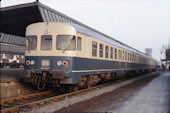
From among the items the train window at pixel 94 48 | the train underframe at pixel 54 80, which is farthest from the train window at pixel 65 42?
the train window at pixel 94 48

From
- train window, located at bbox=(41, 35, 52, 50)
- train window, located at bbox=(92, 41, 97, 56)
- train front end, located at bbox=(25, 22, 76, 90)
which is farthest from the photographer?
train window, located at bbox=(92, 41, 97, 56)

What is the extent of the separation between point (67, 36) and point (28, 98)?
3.34 metres

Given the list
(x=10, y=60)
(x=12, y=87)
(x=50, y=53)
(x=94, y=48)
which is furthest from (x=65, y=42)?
(x=10, y=60)

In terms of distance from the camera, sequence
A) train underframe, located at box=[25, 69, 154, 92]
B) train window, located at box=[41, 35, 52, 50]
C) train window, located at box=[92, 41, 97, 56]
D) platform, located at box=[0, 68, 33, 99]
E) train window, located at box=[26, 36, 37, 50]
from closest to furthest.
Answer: platform, located at box=[0, 68, 33, 99] → train underframe, located at box=[25, 69, 154, 92] → train window, located at box=[41, 35, 52, 50] → train window, located at box=[26, 36, 37, 50] → train window, located at box=[92, 41, 97, 56]

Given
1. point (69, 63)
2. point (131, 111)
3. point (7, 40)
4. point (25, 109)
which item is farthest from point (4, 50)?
point (131, 111)

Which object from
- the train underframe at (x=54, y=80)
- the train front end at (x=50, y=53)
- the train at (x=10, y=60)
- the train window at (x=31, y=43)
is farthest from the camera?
the train at (x=10, y=60)

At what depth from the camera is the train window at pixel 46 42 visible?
373 inches

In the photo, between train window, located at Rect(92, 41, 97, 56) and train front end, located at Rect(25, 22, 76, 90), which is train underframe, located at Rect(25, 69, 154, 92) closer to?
train front end, located at Rect(25, 22, 76, 90)

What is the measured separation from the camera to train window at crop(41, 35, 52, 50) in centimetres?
946

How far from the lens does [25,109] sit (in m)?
6.59

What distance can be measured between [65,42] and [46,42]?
0.99 metres

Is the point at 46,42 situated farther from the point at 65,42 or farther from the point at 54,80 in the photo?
the point at 54,80

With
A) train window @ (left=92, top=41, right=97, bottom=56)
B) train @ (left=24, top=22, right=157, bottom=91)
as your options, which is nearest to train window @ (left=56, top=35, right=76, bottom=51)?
train @ (left=24, top=22, right=157, bottom=91)

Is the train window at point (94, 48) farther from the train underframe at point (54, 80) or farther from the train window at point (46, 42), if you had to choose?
the train window at point (46, 42)
